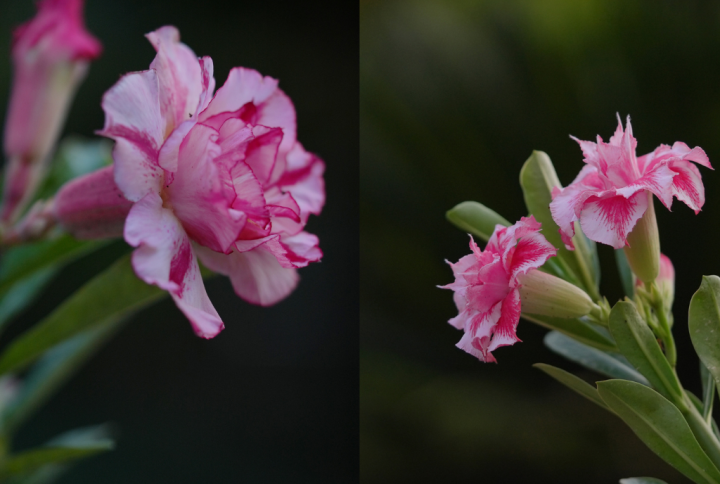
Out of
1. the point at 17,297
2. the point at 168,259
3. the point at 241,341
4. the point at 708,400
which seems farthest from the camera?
the point at 241,341

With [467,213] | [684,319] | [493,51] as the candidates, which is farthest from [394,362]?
[467,213]

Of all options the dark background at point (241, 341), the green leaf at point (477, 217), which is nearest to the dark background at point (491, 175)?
the dark background at point (241, 341)

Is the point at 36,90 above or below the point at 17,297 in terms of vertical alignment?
above

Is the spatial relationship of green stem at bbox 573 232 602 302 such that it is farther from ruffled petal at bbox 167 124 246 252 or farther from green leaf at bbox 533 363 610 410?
ruffled petal at bbox 167 124 246 252

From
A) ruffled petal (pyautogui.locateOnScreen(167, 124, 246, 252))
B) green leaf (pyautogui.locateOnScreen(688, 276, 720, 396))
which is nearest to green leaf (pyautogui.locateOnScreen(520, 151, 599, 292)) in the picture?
green leaf (pyautogui.locateOnScreen(688, 276, 720, 396))

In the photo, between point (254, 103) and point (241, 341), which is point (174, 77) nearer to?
point (254, 103)

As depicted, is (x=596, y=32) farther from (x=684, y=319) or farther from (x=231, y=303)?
(x=231, y=303)

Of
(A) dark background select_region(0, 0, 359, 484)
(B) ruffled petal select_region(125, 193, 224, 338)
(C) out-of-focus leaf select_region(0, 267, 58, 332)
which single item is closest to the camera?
(B) ruffled petal select_region(125, 193, 224, 338)

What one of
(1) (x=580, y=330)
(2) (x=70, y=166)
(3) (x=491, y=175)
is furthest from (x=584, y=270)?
(3) (x=491, y=175)
